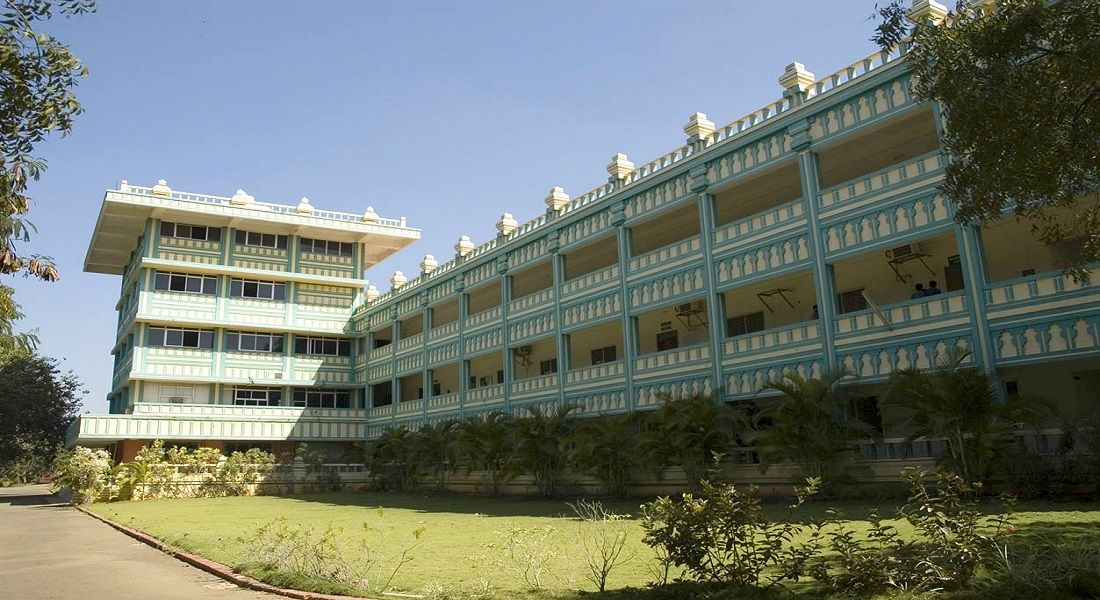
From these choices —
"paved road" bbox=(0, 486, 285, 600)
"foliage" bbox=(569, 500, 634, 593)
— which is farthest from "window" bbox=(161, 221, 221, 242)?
"foliage" bbox=(569, 500, 634, 593)

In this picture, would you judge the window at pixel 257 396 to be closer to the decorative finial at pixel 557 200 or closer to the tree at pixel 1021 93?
the decorative finial at pixel 557 200

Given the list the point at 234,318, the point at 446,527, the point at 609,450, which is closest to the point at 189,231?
the point at 234,318

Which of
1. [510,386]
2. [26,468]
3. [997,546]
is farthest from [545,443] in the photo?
[26,468]

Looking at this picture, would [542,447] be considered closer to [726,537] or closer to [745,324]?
[745,324]

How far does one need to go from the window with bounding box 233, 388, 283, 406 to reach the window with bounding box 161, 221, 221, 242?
29.8 ft

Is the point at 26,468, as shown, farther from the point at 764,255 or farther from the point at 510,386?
the point at 764,255

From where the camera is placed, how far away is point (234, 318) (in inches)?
1756

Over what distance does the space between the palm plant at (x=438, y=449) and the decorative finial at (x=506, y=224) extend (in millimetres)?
9084

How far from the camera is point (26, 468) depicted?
7894cm

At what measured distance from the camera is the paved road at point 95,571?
414 inches

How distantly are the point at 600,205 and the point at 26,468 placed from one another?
7728cm

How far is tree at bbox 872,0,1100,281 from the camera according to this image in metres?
9.84

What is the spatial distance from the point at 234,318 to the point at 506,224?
19027mm

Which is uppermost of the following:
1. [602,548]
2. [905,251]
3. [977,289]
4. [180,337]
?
[180,337]
